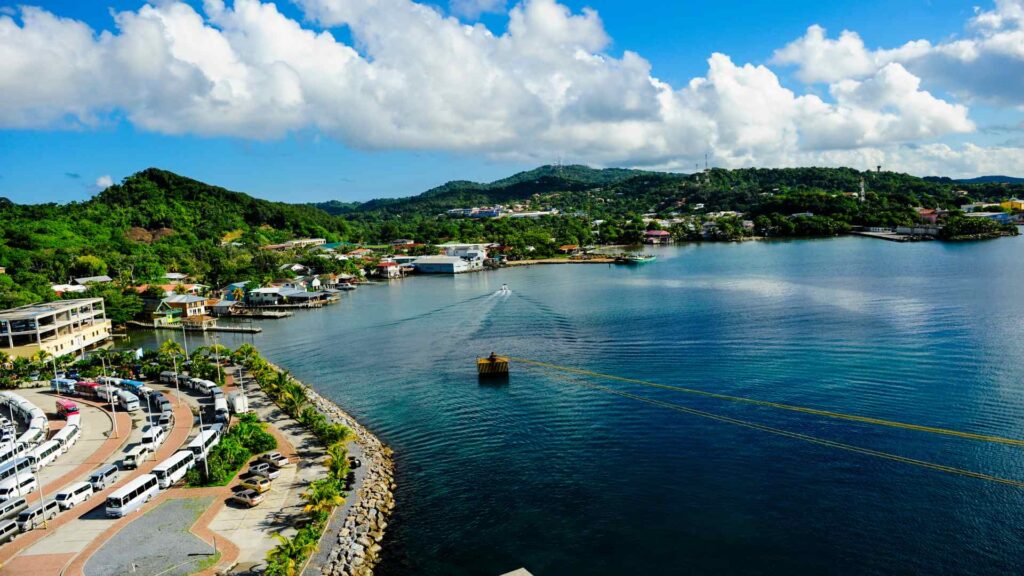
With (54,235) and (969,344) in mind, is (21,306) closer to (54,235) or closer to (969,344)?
(54,235)

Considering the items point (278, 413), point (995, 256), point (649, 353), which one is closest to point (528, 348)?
point (649, 353)

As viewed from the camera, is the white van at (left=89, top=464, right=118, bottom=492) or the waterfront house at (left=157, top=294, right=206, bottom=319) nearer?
the white van at (left=89, top=464, right=118, bottom=492)

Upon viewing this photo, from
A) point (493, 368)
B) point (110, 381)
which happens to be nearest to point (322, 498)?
point (493, 368)

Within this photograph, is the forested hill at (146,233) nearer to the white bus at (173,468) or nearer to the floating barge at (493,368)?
the white bus at (173,468)

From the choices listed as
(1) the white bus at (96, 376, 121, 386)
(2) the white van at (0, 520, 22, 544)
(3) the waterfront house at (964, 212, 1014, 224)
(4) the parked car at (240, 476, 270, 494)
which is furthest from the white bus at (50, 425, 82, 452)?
(3) the waterfront house at (964, 212, 1014, 224)

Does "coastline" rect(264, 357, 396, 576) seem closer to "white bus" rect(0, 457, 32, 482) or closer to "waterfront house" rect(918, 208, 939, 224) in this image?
"white bus" rect(0, 457, 32, 482)
